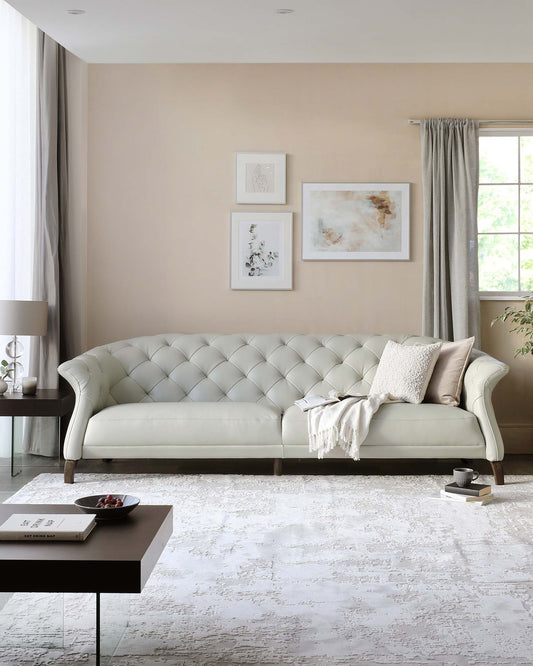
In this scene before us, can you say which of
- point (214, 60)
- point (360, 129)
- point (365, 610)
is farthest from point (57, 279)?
→ point (365, 610)

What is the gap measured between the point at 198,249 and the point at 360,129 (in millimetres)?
1529

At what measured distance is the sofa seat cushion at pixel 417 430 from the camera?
4570 millimetres

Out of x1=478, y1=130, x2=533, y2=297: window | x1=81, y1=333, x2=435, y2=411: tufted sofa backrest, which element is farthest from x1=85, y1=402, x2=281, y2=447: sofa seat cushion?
x1=478, y1=130, x2=533, y2=297: window

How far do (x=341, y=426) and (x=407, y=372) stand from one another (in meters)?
0.65

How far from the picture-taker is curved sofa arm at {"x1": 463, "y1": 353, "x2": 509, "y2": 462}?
4547 millimetres

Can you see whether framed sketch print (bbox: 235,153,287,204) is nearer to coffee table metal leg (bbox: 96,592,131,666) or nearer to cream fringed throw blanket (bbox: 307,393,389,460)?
cream fringed throw blanket (bbox: 307,393,389,460)

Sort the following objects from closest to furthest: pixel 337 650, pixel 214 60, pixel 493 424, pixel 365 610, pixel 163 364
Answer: pixel 337 650, pixel 365 610, pixel 493 424, pixel 163 364, pixel 214 60

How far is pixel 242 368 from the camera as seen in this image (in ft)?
17.4

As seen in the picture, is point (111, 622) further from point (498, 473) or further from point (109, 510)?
point (498, 473)

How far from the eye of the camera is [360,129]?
5789mm

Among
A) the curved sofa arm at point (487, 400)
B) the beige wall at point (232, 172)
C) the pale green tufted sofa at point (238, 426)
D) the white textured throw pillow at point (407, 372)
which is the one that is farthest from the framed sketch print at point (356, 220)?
the curved sofa arm at point (487, 400)

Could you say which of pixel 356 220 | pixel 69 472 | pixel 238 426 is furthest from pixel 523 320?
pixel 69 472

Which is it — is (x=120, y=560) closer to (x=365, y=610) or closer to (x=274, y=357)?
(x=365, y=610)

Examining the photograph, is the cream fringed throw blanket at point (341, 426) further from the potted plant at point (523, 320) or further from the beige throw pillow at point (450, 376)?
the potted plant at point (523, 320)
